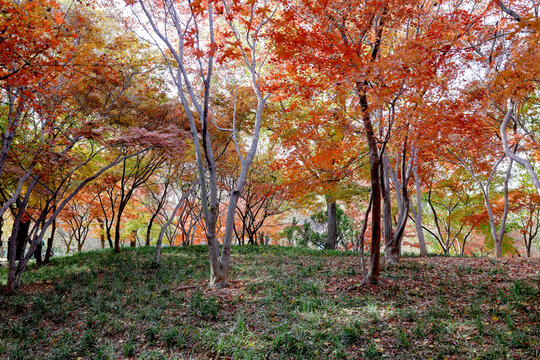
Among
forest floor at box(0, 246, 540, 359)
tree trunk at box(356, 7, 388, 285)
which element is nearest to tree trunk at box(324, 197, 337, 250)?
forest floor at box(0, 246, 540, 359)

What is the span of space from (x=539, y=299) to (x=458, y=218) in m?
13.5

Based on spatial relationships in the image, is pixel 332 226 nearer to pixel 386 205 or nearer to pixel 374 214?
pixel 386 205

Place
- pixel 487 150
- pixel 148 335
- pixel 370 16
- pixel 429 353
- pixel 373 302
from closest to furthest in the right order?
pixel 429 353, pixel 148 335, pixel 373 302, pixel 370 16, pixel 487 150

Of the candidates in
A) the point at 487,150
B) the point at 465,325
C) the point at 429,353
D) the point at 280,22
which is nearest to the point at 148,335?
the point at 429,353

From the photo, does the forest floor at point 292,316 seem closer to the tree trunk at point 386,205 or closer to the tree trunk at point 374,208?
the tree trunk at point 374,208

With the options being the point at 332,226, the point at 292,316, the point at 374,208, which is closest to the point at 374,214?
the point at 374,208

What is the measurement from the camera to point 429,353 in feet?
12.2

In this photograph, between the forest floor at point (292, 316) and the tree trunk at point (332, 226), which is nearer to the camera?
the forest floor at point (292, 316)

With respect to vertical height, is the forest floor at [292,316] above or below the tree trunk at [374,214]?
below

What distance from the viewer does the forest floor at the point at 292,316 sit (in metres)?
4.00

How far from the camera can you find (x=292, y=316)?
5004 mm

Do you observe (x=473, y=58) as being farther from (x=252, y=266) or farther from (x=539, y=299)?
(x=252, y=266)

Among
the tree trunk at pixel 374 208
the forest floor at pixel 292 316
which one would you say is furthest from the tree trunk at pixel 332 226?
the tree trunk at pixel 374 208

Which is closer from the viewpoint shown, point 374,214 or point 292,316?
point 292,316
